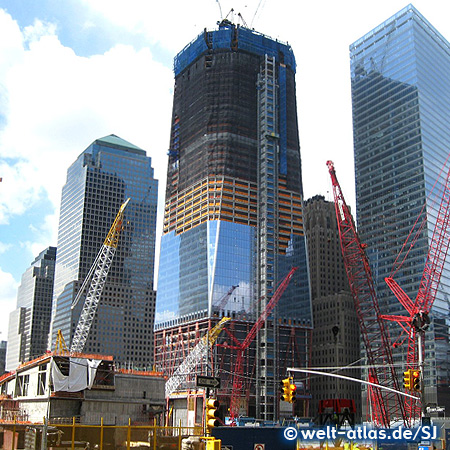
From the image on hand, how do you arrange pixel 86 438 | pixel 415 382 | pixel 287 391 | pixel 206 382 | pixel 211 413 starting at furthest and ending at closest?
pixel 415 382, pixel 287 391, pixel 206 382, pixel 86 438, pixel 211 413

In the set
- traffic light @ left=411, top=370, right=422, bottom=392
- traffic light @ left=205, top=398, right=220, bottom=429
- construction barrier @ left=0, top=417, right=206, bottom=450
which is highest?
traffic light @ left=411, top=370, right=422, bottom=392

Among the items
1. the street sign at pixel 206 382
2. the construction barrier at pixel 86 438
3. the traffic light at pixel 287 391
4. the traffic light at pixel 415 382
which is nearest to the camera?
the construction barrier at pixel 86 438

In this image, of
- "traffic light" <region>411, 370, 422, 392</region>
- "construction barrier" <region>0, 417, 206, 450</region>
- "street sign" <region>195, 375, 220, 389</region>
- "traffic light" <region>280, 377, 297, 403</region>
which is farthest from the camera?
"traffic light" <region>411, 370, 422, 392</region>

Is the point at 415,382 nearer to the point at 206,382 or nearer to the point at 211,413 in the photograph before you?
the point at 206,382

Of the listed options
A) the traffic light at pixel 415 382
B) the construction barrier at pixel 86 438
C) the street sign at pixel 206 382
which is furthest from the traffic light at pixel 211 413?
the traffic light at pixel 415 382

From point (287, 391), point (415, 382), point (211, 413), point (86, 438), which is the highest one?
point (415, 382)

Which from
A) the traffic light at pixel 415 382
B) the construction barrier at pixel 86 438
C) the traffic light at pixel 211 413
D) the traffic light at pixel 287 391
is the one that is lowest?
the construction barrier at pixel 86 438

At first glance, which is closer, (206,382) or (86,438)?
(86,438)

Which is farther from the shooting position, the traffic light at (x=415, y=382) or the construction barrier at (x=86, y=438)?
the traffic light at (x=415, y=382)

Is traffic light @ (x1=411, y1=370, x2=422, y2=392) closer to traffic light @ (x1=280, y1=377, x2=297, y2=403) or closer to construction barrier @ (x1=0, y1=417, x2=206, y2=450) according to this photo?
traffic light @ (x1=280, y1=377, x2=297, y2=403)

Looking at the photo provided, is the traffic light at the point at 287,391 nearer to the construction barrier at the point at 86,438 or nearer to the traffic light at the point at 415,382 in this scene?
the traffic light at the point at 415,382

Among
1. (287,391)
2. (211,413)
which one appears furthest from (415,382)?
(211,413)

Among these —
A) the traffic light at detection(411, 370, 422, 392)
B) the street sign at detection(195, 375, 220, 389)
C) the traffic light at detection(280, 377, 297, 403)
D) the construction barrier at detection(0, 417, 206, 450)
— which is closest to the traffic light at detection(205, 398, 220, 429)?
the construction barrier at detection(0, 417, 206, 450)

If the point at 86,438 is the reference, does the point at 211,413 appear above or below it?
above
